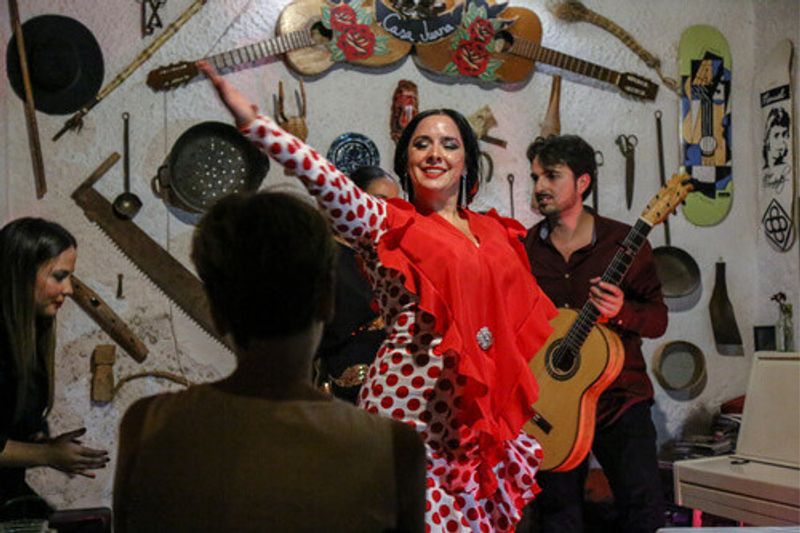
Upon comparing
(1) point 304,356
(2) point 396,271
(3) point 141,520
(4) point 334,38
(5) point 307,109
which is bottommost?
(3) point 141,520

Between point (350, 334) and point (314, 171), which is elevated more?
point (314, 171)

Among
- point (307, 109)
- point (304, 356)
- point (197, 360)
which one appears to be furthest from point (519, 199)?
point (304, 356)

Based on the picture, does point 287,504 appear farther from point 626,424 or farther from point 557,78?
point 557,78

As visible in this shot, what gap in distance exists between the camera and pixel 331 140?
423 centimetres

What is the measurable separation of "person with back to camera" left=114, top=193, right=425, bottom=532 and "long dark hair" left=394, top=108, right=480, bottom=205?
4.55 feet

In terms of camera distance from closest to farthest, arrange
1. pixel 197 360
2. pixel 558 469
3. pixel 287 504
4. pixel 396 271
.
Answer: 1. pixel 287 504
2. pixel 396 271
3. pixel 558 469
4. pixel 197 360

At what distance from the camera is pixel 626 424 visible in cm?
344

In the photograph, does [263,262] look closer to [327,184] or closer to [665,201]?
[327,184]

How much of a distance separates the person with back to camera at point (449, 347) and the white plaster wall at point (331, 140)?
1927mm

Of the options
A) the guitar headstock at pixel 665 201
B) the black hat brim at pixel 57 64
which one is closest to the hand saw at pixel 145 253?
the black hat brim at pixel 57 64

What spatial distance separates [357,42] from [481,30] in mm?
651

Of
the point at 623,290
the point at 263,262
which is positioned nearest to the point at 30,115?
the point at 623,290

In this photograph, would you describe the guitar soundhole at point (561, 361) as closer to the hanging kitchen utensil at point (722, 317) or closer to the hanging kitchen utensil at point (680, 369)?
the hanging kitchen utensil at point (680, 369)

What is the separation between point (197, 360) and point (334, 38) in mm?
1636
